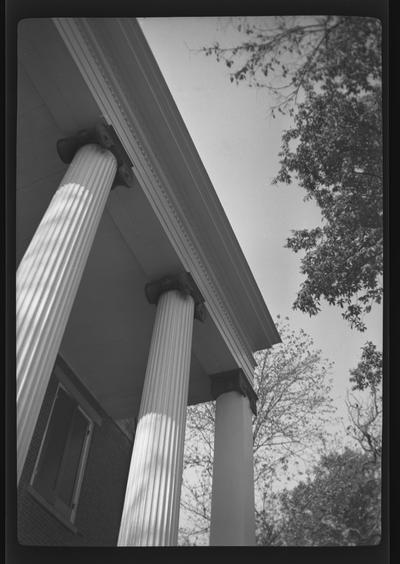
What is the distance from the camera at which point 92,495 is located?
45.2ft

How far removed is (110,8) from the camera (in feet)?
21.1

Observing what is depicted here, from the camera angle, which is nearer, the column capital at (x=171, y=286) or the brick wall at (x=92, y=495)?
the column capital at (x=171, y=286)

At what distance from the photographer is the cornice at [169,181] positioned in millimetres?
8789

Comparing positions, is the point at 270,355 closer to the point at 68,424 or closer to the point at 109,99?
the point at 68,424

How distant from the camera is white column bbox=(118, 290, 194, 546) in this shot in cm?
732

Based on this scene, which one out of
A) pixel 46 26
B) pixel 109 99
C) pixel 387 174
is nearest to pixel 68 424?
pixel 109 99

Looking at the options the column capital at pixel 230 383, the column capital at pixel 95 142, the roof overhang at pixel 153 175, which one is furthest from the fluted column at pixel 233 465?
the column capital at pixel 95 142

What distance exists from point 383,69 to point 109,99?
4622mm

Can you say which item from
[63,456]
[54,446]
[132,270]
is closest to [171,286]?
[132,270]

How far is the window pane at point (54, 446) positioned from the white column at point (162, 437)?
449 cm

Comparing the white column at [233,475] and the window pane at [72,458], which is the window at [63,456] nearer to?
the window pane at [72,458]

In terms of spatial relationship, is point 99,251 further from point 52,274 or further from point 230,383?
point 52,274

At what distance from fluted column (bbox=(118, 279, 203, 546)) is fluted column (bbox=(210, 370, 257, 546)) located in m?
2.62

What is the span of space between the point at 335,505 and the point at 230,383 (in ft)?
14.0
